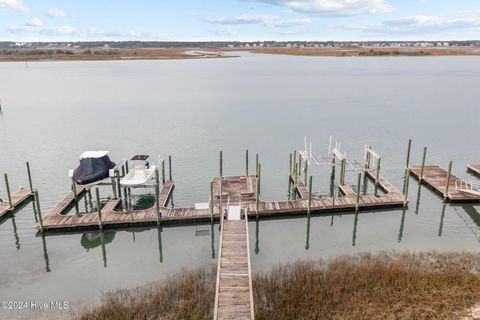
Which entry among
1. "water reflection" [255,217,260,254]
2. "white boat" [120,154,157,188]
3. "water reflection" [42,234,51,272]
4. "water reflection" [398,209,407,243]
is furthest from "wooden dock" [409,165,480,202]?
"water reflection" [42,234,51,272]

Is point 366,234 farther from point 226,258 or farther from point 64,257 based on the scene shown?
point 64,257

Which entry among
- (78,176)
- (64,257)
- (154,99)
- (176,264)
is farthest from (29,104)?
(176,264)

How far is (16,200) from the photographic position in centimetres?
2781

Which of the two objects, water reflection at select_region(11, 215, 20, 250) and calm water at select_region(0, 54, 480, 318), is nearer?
calm water at select_region(0, 54, 480, 318)

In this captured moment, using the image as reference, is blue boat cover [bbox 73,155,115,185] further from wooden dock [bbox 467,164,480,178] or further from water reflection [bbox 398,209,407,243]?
wooden dock [bbox 467,164,480,178]

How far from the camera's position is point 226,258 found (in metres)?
18.1

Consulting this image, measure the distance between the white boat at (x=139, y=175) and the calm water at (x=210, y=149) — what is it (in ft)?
9.93

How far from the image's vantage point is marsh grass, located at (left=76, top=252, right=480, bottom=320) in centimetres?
1507

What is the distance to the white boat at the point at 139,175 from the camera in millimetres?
28062

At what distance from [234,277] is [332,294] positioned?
4.26 m

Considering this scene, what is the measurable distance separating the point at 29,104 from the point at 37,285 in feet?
197

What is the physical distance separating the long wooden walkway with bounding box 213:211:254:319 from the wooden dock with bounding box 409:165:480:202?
673 inches

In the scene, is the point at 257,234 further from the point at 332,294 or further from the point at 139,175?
the point at 139,175

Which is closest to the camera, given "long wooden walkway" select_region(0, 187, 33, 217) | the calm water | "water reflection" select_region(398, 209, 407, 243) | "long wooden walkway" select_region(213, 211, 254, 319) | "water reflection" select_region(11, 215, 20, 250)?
"long wooden walkway" select_region(213, 211, 254, 319)
